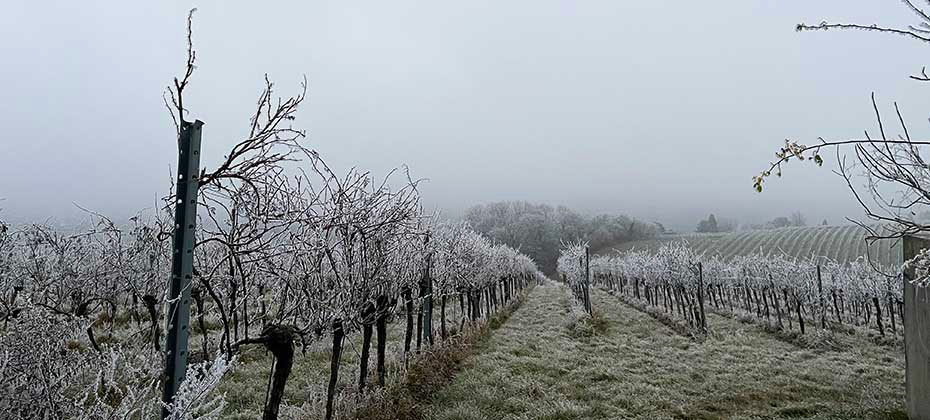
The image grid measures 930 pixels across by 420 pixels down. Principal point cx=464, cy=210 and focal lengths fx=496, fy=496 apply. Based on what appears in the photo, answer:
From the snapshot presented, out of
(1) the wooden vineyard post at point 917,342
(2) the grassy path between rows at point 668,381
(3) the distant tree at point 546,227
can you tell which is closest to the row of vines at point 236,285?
(2) the grassy path between rows at point 668,381

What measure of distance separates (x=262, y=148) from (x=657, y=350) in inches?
376

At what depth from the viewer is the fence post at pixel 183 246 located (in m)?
2.11

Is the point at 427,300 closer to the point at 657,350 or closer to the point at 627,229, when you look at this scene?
the point at 657,350

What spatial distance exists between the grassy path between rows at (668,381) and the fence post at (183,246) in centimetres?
390

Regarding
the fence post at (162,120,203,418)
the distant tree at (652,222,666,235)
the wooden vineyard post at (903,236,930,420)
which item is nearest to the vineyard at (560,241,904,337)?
the wooden vineyard post at (903,236,930,420)

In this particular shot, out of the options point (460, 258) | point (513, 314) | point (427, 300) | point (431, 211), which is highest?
point (431, 211)

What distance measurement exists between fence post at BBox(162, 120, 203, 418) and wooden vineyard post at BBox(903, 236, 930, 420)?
6.44 m

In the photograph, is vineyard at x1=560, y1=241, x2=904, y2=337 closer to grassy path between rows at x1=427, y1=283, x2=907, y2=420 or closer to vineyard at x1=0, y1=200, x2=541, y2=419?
grassy path between rows at x1=427, y1=283, x2=907, y2=420

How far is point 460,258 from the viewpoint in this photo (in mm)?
11406

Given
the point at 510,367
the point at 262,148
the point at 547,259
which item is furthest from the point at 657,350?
the point at 547,259

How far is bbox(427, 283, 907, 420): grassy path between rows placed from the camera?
19.3 ft

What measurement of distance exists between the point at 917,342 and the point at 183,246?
7.12 meters

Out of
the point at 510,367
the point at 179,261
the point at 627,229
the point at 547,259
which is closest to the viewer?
the point at 179,261

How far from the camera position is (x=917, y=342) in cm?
544
